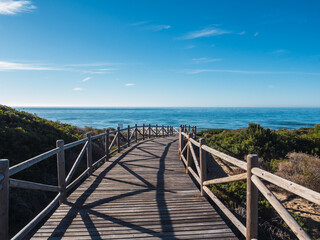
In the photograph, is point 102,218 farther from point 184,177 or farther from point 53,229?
point 184,177

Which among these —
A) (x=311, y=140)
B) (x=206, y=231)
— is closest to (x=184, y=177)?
(x=206, y=231)

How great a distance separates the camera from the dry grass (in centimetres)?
714

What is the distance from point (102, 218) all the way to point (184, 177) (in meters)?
3.16

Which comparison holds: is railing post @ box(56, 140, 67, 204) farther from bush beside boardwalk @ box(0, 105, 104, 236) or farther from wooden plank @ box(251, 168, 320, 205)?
wooden plank @ box(251, 168, 320, 205)

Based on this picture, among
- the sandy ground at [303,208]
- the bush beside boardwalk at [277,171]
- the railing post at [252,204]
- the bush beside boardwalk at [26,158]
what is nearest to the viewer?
the railing post at [252,204]

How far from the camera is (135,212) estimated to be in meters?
3.86

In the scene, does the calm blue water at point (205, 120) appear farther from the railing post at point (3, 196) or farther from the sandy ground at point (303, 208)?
the railing post at point (3, 196)

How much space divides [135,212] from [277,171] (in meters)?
7.06

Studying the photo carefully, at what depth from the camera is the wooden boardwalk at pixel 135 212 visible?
3.17 metres

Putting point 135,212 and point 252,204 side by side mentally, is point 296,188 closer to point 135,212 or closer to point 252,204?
point 252,204

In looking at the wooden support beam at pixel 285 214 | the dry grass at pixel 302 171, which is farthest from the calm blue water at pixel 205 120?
the wooden support beam at pixel 285 214

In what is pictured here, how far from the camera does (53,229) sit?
3.26 metres

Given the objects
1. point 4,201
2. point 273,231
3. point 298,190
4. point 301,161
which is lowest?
point 273,231

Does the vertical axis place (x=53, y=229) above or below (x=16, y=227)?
above
